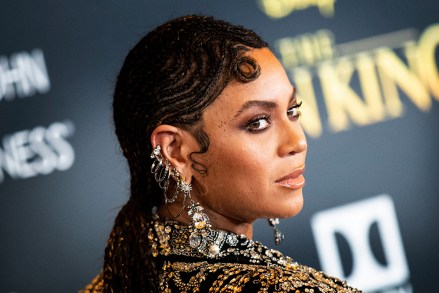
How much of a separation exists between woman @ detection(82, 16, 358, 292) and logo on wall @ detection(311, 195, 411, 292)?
173 centimetres

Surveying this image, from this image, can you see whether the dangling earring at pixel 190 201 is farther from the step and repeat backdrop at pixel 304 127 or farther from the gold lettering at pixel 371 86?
the gold lettering at pixel 371 86

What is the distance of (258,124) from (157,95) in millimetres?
205

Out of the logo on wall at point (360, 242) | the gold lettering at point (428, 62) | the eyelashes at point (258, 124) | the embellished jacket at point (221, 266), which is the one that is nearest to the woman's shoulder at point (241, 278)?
the embellished jacket at point (221, 266)

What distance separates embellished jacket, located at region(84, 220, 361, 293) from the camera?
134 centimetres

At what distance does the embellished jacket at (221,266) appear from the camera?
4.41ft

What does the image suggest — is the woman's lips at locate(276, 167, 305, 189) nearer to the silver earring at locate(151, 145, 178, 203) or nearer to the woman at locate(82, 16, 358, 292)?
the woman at locate(82, 16, 358, 292)

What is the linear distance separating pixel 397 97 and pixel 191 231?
2.03 metres

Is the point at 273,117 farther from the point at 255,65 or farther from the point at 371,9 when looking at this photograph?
the point at 371,9

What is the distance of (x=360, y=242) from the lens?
3283 millimetres

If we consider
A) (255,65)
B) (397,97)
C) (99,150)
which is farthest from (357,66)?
(255,65)

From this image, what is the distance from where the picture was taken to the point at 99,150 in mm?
3254

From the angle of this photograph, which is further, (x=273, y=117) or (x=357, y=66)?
(x=357, y=66)

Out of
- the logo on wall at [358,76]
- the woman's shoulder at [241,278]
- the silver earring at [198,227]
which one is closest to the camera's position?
the woman's shoulder at [241,278]

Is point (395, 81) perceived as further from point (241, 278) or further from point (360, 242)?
point (241, 278)
